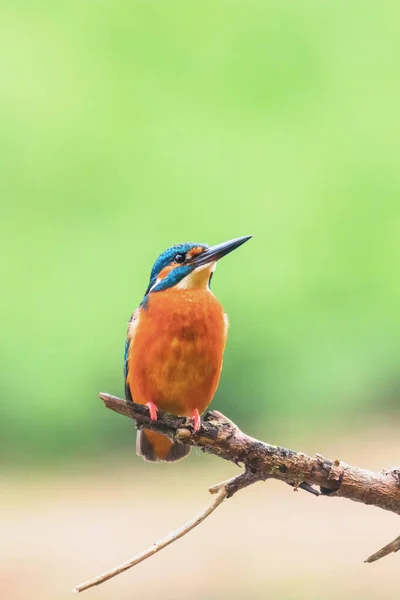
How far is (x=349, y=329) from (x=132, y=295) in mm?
667

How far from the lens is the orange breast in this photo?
121 cm

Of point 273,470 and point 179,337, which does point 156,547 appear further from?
point 179,337

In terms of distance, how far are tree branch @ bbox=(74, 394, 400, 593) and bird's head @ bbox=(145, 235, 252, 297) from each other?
24 centimetres

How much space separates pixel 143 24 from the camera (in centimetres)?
297

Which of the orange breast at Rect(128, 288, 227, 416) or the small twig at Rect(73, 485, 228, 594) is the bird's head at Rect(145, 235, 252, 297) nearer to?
the orange breast at Rect(128, 288, 227, 416)

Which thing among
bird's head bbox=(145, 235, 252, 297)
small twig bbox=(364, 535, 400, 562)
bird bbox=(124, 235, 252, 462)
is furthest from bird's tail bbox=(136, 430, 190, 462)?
small twig bbox=(364, 535, 400, 562)

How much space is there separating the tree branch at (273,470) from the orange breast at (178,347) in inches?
7.7

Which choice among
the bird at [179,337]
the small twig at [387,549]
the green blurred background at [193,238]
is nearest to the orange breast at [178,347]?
the bird at [179,337]

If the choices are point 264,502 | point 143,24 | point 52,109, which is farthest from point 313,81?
point 264,502

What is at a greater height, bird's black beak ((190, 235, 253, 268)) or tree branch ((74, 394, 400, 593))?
bird's black beak ((190, 235, 253, 268))

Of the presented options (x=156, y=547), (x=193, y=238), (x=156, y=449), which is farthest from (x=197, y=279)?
(x=193, y=238)

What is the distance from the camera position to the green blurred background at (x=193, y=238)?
2369 mm

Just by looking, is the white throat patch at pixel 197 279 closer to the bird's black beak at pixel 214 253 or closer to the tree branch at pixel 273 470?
the bird's black beak at pixel 214 253

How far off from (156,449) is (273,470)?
15.5 inches
